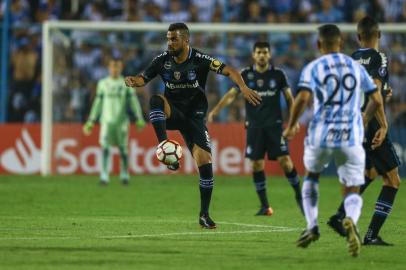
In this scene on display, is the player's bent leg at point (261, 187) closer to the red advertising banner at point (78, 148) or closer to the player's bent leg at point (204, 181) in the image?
the player's bent leg at point (204, 181)

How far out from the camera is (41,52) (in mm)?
25969

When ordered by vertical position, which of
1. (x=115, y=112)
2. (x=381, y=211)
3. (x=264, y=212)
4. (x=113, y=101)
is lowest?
(x=264, y=212)

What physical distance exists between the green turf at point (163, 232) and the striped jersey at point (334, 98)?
1075 mm

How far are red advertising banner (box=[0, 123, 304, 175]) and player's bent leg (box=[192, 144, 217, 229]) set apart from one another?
11658 mm

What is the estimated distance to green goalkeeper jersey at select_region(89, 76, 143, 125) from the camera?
2200 centimetres

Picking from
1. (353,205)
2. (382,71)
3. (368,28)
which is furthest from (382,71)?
(353,205)

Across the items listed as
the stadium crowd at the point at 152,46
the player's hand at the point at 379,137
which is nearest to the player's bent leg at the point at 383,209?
the player's hand at the point at 379,137

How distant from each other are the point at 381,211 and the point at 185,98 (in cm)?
307

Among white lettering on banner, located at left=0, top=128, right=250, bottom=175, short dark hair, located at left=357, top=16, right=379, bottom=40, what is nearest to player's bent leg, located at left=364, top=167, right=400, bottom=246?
short dark hair, located at left=357, top=16, right=379, bottom=40

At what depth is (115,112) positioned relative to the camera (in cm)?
2225

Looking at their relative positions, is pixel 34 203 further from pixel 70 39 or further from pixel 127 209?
pixel 70 39

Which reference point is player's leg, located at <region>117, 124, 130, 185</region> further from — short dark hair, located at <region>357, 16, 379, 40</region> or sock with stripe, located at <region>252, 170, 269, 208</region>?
short dark hair, located at <region>357, 16, 379, 40</region>

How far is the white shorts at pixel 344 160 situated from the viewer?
9.31 meters

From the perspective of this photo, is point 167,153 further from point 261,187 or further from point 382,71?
point 261,187
